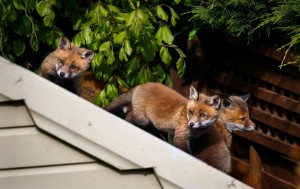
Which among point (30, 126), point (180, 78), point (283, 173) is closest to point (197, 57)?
point (180, 78)

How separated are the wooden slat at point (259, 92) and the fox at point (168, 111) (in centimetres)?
79

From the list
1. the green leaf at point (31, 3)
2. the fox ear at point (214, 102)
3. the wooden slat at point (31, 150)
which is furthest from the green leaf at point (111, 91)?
the wooden slat at point (31, 150)

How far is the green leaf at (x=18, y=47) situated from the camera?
6.07 m

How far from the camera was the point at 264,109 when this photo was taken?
5.70 metres

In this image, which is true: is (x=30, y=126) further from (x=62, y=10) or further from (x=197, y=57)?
(x=62, y=10)

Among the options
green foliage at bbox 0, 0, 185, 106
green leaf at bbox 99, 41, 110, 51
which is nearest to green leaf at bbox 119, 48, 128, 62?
green foliage at bbox 0, 0, 185, 106

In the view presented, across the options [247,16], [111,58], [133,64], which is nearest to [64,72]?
[111,58]

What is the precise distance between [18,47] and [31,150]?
3.36 meters

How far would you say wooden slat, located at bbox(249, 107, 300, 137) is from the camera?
5.41 m

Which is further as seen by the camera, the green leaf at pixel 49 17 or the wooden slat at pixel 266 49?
the green leaf at pixel 49 17

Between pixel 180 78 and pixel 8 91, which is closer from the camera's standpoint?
pixel 8 91

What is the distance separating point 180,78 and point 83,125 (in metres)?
3.33

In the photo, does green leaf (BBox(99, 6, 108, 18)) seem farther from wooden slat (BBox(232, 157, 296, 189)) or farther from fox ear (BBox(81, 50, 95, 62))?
wooden slat (BBox(232, 157, 296, 189))

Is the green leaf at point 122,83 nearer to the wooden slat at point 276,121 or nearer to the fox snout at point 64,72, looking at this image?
the fox snout at point 64,72
